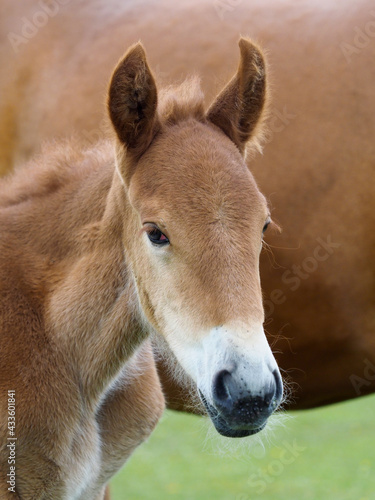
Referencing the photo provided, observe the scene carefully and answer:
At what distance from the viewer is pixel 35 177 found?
369 cm

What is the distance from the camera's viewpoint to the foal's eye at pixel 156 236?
2.87m

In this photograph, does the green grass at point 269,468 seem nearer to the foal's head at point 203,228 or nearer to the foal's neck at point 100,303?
the foal's neck at point 100,303

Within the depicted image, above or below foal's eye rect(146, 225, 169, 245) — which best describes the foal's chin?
below

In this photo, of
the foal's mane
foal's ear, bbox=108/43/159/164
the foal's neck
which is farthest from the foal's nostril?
the foal's mane

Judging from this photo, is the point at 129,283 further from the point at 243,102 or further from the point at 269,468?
the point at 269,468

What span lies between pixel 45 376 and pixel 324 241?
5.97 ft

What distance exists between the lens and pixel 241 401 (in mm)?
2500

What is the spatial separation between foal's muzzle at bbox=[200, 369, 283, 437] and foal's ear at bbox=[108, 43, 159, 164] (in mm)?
1065

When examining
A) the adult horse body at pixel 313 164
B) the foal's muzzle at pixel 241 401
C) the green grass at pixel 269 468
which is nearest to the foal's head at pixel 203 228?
the foal's muzzle at pixel 241 401

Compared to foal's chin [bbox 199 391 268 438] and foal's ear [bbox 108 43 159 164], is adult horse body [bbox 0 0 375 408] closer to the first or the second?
foal's ear [bbox 108 43 159 164]

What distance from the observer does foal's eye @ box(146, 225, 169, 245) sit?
113 inches

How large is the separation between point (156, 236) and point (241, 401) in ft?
2.44

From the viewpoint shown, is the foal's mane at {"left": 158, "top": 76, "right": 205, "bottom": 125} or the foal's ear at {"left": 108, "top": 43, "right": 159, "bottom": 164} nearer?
the foal's ear at {"left": 108, "top": 43, "right": 159, "bottom": 164}

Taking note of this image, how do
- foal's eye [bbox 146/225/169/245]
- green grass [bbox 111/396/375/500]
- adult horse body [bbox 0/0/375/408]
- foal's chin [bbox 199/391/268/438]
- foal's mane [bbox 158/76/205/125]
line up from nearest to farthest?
foal's chin [bbox 199/391/268/438]
foal's eye [bbox 146/225/169/245]
foal's mane [bbox 158/76/205/125]
adult horse body [bbox 0/0/375/408]
green grass [bbox 111/396/375/500]
